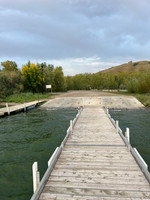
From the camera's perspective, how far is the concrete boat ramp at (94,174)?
144 inches

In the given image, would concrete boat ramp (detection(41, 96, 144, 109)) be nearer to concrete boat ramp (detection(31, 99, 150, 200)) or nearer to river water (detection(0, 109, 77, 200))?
river water (detection(0, 109, 77, 200))

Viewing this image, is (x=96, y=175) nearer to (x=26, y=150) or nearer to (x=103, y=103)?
(x=26, y=150)

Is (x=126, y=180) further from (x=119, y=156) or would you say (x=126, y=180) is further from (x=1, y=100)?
(x=1, y=100)

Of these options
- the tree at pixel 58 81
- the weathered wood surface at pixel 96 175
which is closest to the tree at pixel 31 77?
the tree at pixel 58 81

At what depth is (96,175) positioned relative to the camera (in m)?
4.51

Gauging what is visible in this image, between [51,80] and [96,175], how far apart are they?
48.3 metres

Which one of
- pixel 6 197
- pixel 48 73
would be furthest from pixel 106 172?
pixel 48 73

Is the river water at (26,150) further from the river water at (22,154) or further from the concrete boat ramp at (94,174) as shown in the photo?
the concrete boat ramp at (94,174)

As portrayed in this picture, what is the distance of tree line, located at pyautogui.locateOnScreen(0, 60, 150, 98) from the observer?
110 feet

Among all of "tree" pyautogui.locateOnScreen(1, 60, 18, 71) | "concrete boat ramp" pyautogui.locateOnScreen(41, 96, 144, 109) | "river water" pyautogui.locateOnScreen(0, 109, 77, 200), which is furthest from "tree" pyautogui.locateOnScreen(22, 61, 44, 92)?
"river water" pyautogui.locateOnScreen(0, 109, 77, 200)

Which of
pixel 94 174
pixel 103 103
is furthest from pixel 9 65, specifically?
pixel 94 174

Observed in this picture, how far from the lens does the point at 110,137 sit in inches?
323

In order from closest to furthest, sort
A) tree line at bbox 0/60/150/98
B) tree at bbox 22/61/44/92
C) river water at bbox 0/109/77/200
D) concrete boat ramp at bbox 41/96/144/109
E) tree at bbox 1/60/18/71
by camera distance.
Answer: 1. river water at bbox 0/109/77/200
2. concrete boat ramp at bbox 41/96/144/109
3. tree line at bbox 0/60/150/98
4. tree at bbox 22/61/44/92
5. tree at bbox 1/60/18/71

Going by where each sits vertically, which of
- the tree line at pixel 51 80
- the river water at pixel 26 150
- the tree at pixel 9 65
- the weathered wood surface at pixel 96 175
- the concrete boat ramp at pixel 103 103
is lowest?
the river water at pixel 26 150
